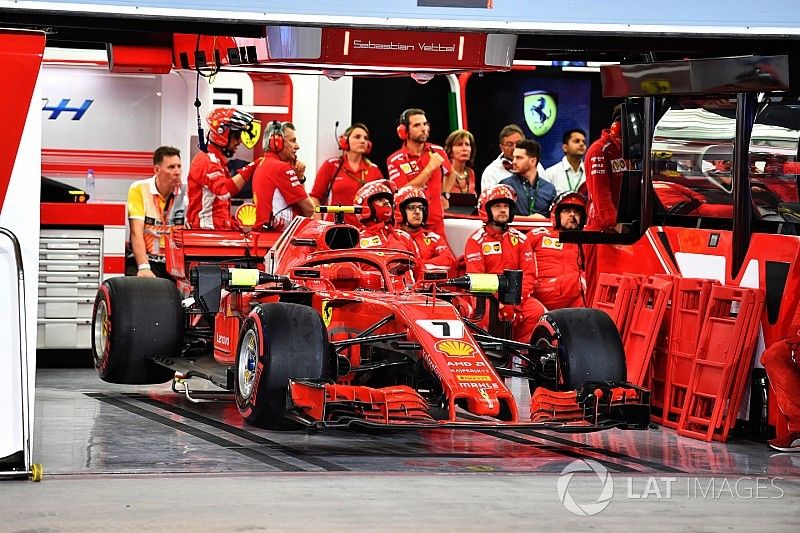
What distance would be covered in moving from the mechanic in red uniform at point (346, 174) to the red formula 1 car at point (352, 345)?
3.91 metres

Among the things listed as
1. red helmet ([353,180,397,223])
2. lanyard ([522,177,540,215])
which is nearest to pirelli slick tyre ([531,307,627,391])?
red helmet ([353,180,397,223])

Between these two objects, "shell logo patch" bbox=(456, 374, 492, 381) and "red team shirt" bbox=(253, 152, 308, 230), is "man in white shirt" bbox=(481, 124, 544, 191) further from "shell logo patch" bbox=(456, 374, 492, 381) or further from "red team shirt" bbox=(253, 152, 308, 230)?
"shell logo patch" bbox=(456, 374, 492, 381)

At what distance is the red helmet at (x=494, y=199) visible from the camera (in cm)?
1266

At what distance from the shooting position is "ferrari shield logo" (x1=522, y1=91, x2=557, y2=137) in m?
18.6

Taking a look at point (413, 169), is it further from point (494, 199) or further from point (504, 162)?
point (494, 199)

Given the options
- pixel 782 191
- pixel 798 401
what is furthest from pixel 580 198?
pixel 798 401

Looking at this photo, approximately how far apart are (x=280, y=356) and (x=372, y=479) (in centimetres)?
108

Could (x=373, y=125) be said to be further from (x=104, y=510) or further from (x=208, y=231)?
(x=104, y=510)

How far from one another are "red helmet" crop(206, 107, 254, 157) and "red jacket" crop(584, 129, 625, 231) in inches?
143

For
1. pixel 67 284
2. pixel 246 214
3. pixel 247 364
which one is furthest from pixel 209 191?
pixel 247 364

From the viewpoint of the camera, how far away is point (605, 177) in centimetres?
1166

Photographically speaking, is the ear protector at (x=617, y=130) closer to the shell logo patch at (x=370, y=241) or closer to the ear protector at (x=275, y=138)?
the shell logo patch at (x=370, y=241)

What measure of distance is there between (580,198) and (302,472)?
5.42m

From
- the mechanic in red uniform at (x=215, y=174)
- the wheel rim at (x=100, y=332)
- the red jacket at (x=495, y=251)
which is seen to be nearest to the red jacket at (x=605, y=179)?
the red jacket at (x=495, y=251)
